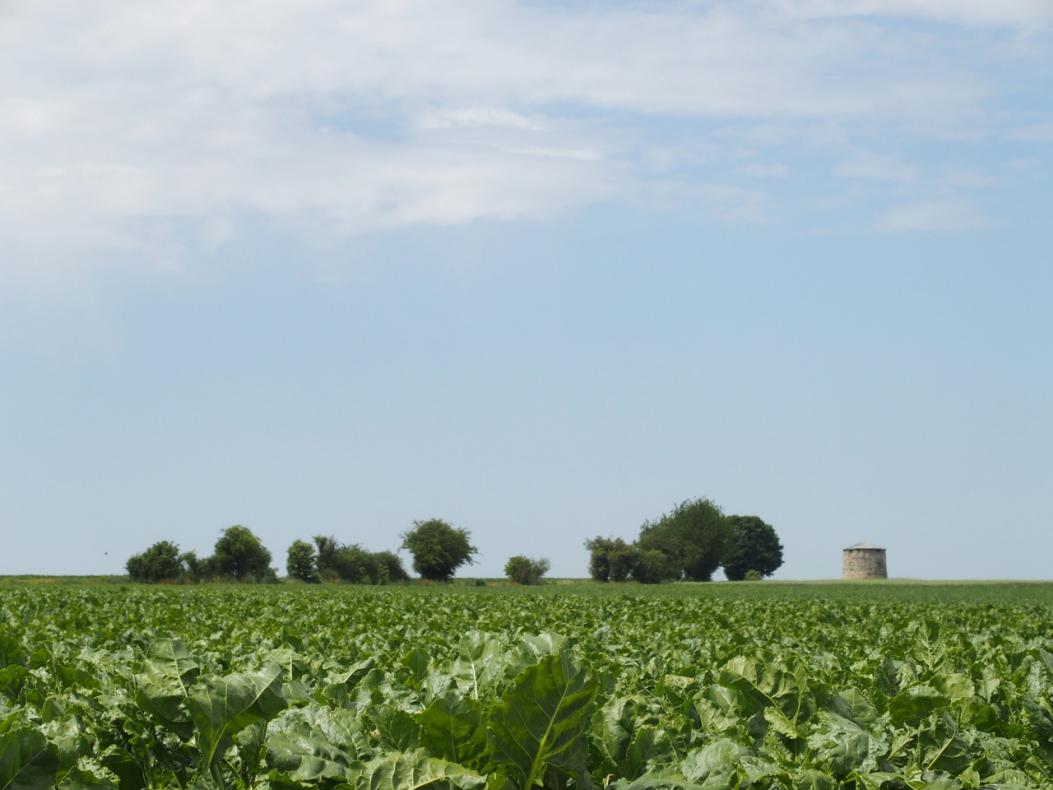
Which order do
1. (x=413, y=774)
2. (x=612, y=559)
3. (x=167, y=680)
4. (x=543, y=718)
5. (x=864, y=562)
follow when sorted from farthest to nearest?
(x=864, y=562)
(x=612, y=559)
(x=167, y=680)
(x=543, y=718)
(x=413, y=774)

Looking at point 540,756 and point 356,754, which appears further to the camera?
point 356,754

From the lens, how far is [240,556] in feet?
253

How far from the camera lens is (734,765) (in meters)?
2.27

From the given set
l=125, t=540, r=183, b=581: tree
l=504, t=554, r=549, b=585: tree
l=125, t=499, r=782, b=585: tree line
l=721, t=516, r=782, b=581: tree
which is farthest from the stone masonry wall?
l=125, t=540, r=183, b=581: tree

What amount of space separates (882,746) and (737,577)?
444 feet

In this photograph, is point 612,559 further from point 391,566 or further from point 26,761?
→ point 26,761

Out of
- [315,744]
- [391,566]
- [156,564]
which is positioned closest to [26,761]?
[315,744]

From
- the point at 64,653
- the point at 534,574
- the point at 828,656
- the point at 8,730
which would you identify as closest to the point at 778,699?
the point at 8,730

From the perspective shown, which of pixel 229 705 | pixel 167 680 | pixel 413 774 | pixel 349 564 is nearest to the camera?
pixel 413 774

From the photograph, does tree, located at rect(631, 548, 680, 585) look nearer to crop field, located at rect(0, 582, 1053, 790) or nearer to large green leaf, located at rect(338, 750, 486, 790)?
crop field, located at rect(0, 582, 1053, 790)

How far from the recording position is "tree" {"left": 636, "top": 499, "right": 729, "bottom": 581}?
390ft

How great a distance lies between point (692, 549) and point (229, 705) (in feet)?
394

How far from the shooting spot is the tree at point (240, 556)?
7694cm

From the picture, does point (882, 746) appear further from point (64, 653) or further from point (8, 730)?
point (64, 653)
